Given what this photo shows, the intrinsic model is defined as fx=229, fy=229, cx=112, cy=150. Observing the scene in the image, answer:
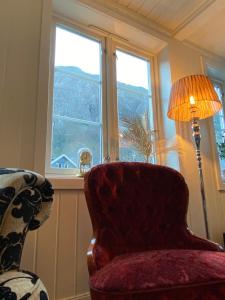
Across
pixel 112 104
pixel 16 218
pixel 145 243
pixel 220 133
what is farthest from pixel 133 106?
pixel 16 218

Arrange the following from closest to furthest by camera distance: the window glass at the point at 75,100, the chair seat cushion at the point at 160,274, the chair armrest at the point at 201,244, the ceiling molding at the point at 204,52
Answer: the chair seat cushion at the point at 160,274, the chair armrest at the point at 201,244, the window glass at the point at 75,100, the ceiling molding at the point at 204,52

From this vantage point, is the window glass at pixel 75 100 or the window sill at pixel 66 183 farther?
the window glass at pixel 75 100

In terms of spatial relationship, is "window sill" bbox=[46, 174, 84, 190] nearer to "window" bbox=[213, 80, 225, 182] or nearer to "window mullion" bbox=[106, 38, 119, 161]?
"window mullion" bbox=[106, 38, 119, 161]

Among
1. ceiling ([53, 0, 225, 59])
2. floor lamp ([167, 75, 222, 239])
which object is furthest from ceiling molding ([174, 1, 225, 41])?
floor lamp ([167, 75, 222, 239])

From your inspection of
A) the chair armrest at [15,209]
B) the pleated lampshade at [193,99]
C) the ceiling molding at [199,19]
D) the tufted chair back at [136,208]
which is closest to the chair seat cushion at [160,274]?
the tufted chair back at [136,208]

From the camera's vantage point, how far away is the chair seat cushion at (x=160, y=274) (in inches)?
27.5

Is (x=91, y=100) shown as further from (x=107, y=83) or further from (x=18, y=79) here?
(x=18, y=79)

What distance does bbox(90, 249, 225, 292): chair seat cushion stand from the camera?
698mm

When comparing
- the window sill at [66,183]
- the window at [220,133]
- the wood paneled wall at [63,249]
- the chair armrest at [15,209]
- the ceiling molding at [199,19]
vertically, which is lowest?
the wood paneled wall at [63,249]

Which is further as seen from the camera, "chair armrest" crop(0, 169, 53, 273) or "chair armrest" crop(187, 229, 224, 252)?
"chair armrest" crop(187, 229, 224, 252)

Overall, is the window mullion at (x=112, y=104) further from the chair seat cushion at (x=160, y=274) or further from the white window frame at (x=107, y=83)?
the chair seat cushion at (x=160, y=274)

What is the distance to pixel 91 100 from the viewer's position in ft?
6.07

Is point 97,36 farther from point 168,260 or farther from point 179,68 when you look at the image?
point 168,260

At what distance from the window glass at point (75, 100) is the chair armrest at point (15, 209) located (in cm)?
98
